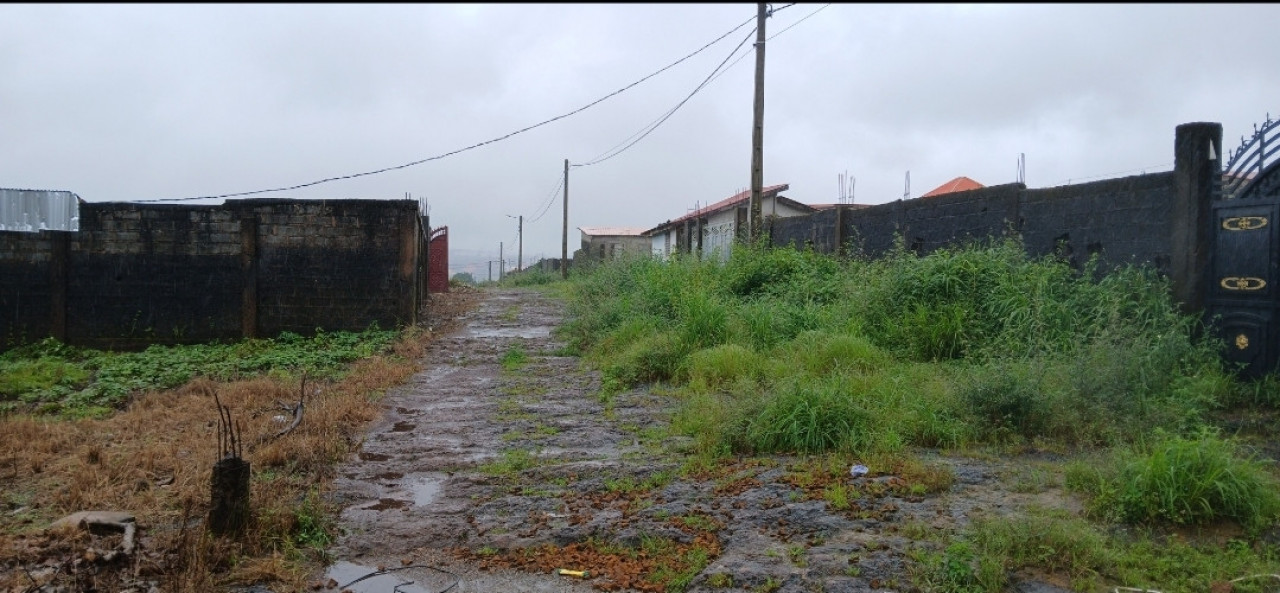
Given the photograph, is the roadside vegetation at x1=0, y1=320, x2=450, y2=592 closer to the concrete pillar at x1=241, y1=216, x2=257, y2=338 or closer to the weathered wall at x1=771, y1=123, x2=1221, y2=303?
the concrete pillar at x1=241, y1=216, x2=257, y2=338

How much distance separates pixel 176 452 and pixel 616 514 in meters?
3.46

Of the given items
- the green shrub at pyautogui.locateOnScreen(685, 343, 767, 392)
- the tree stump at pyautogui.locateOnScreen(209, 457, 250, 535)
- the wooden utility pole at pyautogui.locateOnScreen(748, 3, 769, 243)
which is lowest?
the tree stump at pyautogui.locateOnScreen(209, 457, 250, 535)

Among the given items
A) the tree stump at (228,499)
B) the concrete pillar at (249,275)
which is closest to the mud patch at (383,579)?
the tree stump at (228,499)

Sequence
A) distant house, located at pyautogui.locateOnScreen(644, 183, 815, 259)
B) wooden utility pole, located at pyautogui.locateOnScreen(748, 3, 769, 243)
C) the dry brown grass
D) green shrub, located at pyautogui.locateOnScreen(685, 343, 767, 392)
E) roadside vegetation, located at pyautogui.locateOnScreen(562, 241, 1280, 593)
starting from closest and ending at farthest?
roadside vegetation, located at pyautogui.locateOnScreen(562, 241, 1280, 593), the dry brown grass, green shrub, located at pyautogui.locateOnScreen(685, 343, 767, 392), wooden utility pole, located at pyautogui.locateOnScreen(748, 3, 769, 243), distant house, located at pyautogui.locateOnScreen(644, 183, 815, 259)

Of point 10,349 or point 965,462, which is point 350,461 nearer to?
point 965,462

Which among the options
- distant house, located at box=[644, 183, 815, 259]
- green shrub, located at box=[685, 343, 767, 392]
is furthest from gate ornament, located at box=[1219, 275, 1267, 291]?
distant house, located at box=[644, 183, 815, 259]

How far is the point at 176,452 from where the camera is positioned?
6.07 metres

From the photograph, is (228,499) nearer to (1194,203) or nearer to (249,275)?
(1194,203)

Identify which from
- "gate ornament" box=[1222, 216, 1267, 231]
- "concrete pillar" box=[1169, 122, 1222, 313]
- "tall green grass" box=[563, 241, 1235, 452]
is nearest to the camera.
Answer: "tall green grass" box=[563, 241, 1235, 452]

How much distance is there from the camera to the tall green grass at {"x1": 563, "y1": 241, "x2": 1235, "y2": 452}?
5.72m

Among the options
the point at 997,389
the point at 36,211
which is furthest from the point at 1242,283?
the point at 36,211

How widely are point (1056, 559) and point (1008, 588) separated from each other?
0.33 metres

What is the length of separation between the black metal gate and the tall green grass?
0.83 ft

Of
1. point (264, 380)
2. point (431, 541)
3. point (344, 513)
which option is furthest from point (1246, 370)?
point (264, 380)
